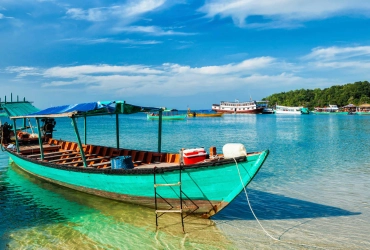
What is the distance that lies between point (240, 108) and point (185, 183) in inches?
4215

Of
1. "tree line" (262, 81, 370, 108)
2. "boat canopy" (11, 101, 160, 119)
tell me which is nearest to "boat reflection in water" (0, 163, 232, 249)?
"boat canopy" (11, 101, 160, 119)

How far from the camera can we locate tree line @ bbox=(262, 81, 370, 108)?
11556 centimetres

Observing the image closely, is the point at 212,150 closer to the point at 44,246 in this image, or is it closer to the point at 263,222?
the point at 263,222

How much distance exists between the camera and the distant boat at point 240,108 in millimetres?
111125

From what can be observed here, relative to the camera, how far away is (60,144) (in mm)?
17734

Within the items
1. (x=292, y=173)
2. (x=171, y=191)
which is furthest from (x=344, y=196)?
(x=171, y=191)

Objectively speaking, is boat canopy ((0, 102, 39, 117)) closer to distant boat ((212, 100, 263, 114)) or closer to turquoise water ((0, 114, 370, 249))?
turquoise water ((0, 114, 370, 249))

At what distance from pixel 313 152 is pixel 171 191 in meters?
16.9

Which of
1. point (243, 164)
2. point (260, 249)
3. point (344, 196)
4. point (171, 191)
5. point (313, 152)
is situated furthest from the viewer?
point (313, 152)

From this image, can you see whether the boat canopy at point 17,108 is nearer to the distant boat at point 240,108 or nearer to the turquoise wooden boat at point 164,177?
the turquoise wooden boat at point 164,177

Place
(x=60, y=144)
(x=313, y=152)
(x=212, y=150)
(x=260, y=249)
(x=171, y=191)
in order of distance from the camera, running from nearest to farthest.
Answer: (x=260, y=249) → (x=171, y=191) → (x=212, y=150) → (x=60, y=144) → (x=313, y=152)

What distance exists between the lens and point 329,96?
418 ft

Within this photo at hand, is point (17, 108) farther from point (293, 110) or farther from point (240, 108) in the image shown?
point (293, 110)

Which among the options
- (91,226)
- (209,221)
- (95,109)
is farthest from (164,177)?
(95,109)
